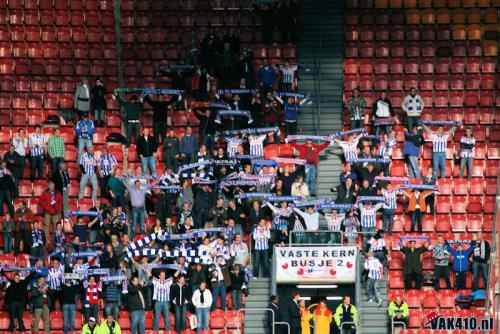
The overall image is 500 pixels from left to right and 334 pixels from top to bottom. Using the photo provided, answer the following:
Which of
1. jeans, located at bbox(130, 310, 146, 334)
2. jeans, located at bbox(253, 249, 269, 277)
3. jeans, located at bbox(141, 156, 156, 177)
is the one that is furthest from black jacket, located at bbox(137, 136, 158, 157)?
jeans, located at bbox(130, 310, 146, 334)

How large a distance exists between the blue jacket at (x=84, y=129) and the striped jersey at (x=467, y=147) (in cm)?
980

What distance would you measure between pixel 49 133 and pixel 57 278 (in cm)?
604

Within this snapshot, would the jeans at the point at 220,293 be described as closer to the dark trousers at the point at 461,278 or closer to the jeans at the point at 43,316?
Answer: the jeans at the point at 43,316

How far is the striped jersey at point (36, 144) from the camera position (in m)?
43.3

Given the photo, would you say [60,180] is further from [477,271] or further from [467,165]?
[477,271]

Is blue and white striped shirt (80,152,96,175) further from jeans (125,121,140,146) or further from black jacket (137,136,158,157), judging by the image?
jeans (125,121,140,146)

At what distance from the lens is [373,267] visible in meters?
40.0

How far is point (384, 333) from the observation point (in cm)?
3925

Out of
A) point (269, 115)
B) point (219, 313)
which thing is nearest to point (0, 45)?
point (269, 115)

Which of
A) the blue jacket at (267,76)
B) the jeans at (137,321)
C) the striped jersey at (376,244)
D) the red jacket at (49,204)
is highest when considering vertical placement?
the blue jacket at (267,76)

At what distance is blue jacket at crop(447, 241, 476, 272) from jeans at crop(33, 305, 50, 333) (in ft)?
32.5

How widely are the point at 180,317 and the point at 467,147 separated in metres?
→ 9.25

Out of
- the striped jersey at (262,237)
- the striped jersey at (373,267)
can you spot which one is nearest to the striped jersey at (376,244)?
the striped jersey at (373,267)

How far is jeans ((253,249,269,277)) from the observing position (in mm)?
40531
